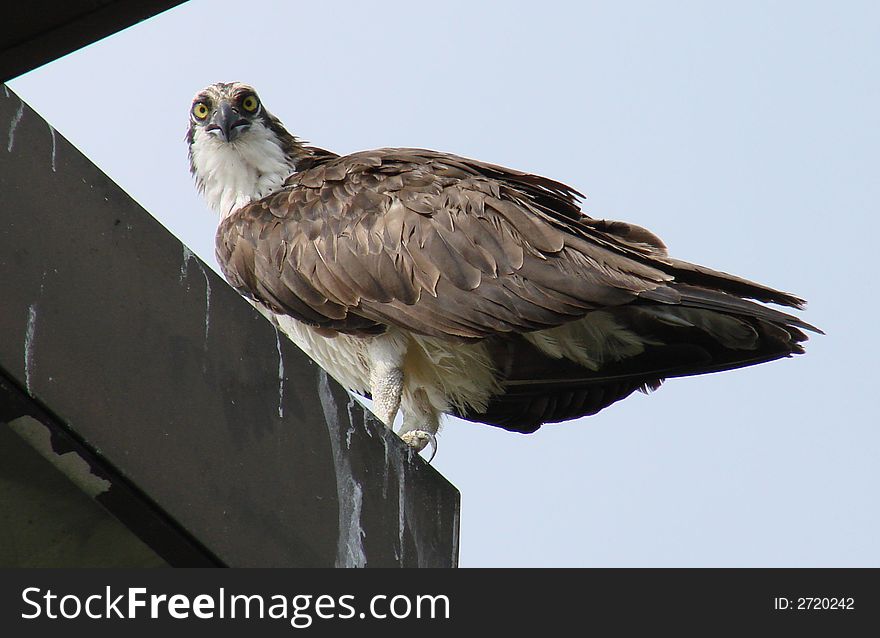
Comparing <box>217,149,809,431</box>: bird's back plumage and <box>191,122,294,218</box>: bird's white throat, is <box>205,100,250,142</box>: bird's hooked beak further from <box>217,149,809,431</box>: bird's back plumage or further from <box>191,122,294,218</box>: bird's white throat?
<box>217,149,809,431</box>: bird's back plumage

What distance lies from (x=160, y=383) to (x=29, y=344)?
394 mm

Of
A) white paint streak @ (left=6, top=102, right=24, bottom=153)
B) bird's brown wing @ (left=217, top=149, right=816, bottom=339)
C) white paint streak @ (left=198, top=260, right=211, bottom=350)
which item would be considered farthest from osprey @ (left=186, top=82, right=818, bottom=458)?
white paint streak @ (left=6, top=102, right=24, bottom=153)

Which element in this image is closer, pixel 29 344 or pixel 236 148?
pixel 29 344

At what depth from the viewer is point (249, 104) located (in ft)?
A: 24.1

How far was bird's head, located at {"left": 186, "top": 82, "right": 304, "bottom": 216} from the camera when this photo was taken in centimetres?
712

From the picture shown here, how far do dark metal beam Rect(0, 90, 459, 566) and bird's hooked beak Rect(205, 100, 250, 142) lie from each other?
324cm

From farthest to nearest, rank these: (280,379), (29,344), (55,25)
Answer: (280,379)
(29,344)
(55,25)

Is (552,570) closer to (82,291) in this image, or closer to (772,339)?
(82,291)

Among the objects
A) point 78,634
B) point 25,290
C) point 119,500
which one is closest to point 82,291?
point 25,290

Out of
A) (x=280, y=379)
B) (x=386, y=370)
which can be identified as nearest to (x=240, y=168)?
(x=386, y=370)

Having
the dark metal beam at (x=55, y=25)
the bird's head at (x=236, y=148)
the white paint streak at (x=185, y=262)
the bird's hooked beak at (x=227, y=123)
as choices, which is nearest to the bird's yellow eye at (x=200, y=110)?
the bird's head at (x=236, y=148)

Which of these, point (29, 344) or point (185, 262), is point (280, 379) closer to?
point (185, 262)

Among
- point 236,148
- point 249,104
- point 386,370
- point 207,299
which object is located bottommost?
point 207,299

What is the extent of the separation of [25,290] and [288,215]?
3.27 m
